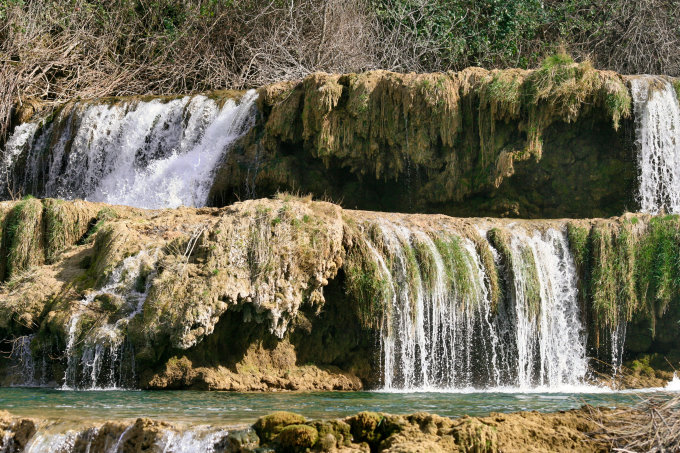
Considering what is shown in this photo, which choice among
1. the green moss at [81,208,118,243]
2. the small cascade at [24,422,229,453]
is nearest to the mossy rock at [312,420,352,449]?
the small cascade at [24,422,229,453]

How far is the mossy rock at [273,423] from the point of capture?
19.9 ft

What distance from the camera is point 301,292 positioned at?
10289 millimetres

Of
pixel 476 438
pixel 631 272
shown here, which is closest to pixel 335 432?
pixel 476 438

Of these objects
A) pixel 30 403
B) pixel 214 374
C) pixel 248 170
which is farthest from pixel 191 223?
pixel 248 170

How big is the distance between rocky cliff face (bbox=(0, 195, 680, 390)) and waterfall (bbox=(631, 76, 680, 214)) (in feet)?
6.97

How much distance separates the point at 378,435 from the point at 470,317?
558 centimetres

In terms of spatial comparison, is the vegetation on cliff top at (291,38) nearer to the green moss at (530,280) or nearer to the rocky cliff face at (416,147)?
the rocky cliff face at (416,147)

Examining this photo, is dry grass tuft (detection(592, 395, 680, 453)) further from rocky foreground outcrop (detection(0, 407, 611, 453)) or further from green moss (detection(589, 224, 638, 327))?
green moss (detection(589, 224, 638, 327))

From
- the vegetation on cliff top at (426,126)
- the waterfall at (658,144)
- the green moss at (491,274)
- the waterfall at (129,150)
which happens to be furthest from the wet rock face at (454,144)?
the green moss at (491,274)

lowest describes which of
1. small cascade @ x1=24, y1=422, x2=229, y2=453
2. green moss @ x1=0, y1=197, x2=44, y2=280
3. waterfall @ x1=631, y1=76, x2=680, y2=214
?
small cascade @ x1=24, y1=422, x2=229, y2=453

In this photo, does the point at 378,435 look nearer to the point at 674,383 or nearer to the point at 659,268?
the point at 659,268

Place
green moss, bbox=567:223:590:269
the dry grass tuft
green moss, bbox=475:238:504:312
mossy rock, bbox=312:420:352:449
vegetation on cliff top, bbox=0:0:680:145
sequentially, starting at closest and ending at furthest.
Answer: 1. the dry grass tuft
2. mossy rock, bbox=312:420:352:449
3. green moss, bbox=475:238:504:312
4. green moss, bbox=567:223:590:269
5. vegetation on cliff top, bbox=0:0:680:145

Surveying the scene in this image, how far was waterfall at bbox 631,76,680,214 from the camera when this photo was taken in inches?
557

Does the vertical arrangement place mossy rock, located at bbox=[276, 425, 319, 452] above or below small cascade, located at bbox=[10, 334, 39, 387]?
below
